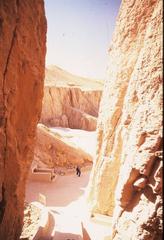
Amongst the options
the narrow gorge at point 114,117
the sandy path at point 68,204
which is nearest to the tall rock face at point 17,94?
the narrow gorge at point 114,117

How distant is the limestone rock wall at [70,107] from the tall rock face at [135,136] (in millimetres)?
22222

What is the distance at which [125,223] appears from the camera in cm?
446

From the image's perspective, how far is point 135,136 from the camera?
4504mm

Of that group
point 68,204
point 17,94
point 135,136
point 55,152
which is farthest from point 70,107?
point 135,136

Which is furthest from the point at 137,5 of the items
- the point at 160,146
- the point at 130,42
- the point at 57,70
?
the point at 57,70

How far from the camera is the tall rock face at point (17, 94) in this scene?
16.5 ft

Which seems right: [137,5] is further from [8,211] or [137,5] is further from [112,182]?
[8,211]

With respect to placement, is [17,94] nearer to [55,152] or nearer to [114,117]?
[114,117]

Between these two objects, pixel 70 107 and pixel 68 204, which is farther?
pixel 70 107

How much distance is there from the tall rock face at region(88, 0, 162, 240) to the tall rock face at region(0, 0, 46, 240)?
7.65 feet

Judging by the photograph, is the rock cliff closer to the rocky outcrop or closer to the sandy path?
the rocky outcrop

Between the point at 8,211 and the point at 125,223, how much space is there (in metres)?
2.79

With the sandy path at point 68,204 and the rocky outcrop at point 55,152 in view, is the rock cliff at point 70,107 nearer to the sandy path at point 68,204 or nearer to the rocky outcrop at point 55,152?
the rocky outcrop at point 55,152

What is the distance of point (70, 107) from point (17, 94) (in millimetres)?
26537
